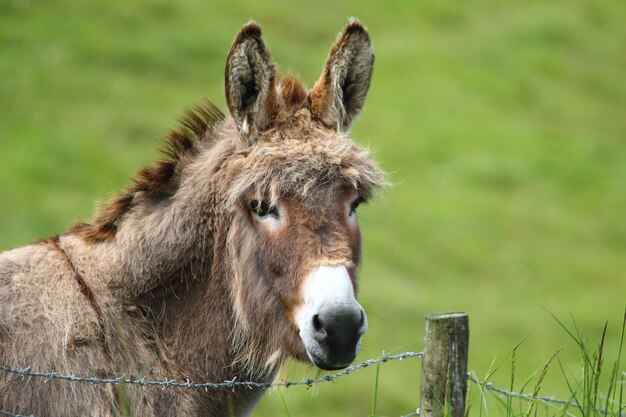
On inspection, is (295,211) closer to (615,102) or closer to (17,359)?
(17,359)

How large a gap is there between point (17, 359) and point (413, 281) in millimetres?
14737

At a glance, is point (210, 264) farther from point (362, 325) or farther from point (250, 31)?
point (250, 31)

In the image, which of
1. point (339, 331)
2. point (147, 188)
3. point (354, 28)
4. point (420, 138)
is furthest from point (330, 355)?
point (420, 138)

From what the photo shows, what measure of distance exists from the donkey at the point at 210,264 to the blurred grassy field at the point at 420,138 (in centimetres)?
947

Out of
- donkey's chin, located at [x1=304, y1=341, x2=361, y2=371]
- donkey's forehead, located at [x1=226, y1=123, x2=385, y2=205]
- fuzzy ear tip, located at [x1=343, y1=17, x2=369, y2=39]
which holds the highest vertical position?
fuzzy ear tip, located at [x1=343, y1=17, x2=369, y2=39]

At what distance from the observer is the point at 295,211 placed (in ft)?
16.6

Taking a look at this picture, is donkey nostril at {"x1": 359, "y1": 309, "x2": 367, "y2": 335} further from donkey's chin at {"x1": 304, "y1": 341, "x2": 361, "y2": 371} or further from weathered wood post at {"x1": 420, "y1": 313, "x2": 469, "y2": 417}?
weathered wood post at {"x1": 420, "y1": 313, "x2": 469, "y2": 417}

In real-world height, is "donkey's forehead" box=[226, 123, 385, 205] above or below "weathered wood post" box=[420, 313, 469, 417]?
above

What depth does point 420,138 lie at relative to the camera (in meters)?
23.6

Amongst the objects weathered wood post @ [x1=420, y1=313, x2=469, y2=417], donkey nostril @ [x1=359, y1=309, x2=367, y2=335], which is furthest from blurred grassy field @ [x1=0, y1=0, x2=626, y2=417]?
weathered wood post @ [x1=420, y1=313, x2=469, y2=417]

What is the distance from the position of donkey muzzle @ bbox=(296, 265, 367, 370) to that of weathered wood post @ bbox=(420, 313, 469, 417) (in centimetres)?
45

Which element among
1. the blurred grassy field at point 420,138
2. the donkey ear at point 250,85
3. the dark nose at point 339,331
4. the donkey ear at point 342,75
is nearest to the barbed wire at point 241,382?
the dark nose at point 339,331

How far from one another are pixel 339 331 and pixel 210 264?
103 centimetres

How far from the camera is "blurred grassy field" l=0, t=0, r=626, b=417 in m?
18.1
